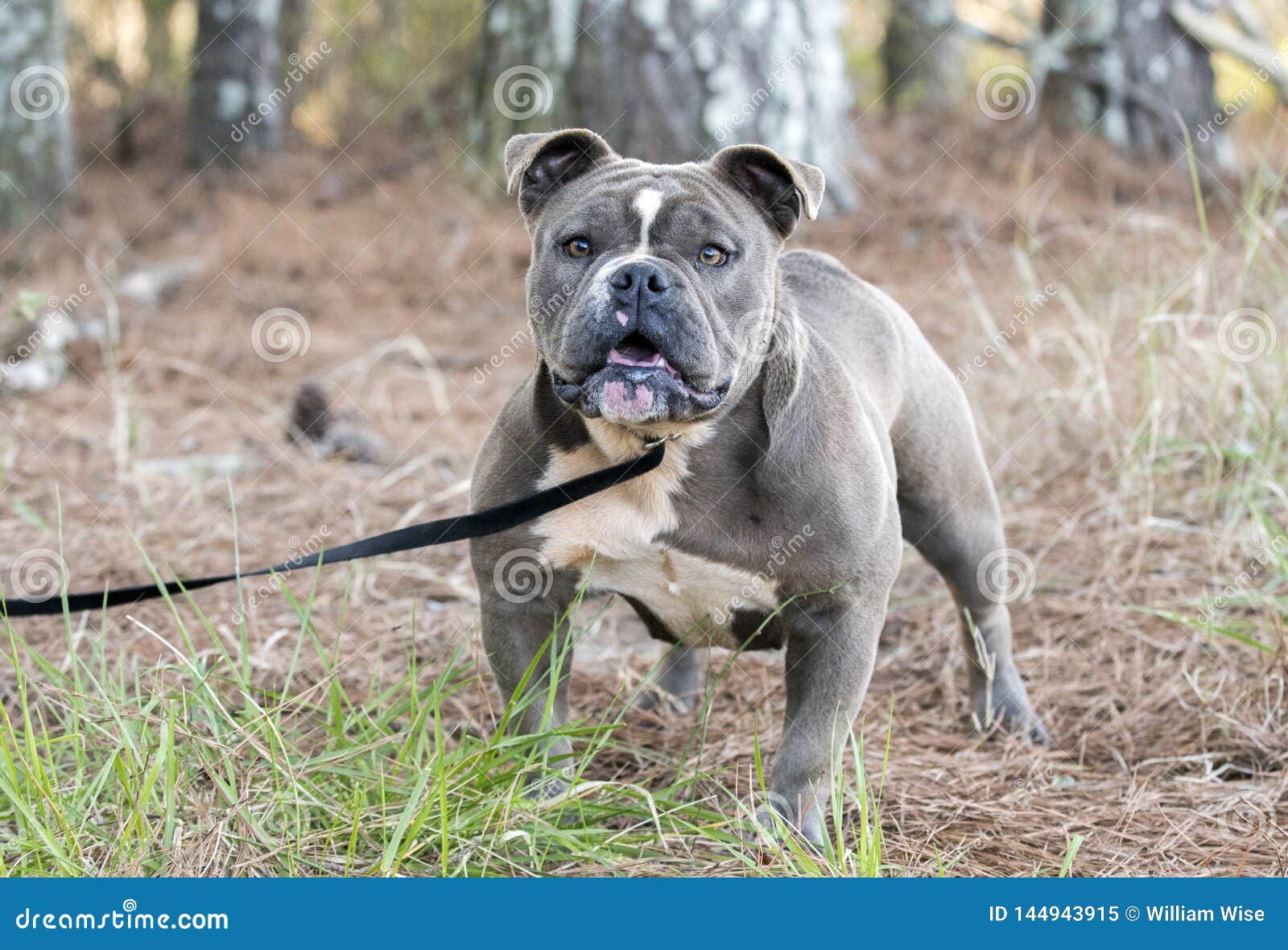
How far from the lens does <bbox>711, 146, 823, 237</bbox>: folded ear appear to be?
10.7 ft

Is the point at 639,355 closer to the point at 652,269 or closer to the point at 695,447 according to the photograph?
the point at 652,269

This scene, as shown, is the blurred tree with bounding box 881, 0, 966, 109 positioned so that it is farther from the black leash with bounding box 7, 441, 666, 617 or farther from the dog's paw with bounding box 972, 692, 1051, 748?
the black leash with bounding box 7, 441, 666, 617

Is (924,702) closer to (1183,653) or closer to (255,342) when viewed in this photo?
(1183,653)

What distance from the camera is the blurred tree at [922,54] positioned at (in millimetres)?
11773

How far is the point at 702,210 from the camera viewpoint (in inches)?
122

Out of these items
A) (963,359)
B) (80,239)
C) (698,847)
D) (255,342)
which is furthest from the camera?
A: (80,239)

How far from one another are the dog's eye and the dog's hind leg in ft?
3.36

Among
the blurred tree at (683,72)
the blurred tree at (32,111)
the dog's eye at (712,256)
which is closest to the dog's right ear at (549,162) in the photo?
the dog's eye at (712,256)

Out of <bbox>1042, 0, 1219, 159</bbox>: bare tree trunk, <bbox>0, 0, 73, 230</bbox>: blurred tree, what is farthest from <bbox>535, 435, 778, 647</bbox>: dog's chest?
<bbox>1042, 0, 1219, 159</bbox>: bare tree trunk

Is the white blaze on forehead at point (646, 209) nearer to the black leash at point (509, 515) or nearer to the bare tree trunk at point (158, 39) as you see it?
the black leash at point (509, 515)

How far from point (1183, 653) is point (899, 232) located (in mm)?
A: 4078

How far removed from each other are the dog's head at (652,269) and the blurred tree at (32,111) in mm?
5795

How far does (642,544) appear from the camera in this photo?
321 cm

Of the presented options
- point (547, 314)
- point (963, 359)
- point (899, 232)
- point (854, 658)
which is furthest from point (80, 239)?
point (854, 658)
